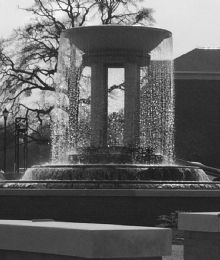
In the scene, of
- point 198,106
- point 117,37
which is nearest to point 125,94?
point 117,37

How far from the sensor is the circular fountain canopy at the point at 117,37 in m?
23.7

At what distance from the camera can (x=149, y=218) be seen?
56.6 feet

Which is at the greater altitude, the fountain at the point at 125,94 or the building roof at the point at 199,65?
the building roof at the point at 199,65

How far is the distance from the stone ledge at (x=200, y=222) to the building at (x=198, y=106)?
52790 millimetres

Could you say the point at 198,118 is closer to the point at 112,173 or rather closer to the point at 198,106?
the point at 198,106

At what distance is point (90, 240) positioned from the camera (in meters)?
6.11

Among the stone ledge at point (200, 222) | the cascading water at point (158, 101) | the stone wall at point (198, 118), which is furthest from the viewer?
the stone wall at point (198, 118)

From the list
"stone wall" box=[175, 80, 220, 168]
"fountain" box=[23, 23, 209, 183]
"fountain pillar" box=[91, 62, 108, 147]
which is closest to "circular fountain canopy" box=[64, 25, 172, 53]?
"fountain" box=[23, 23, 209, 183]

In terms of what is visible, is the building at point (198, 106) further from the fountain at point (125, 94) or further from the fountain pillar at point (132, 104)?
the fountain pillar at point (132, 104)

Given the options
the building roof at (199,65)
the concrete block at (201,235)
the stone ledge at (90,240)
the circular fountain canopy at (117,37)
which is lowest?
the concrete block at (201,235)

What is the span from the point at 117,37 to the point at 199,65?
145 ft

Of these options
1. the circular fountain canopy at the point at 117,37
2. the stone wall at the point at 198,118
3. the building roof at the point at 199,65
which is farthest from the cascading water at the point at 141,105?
the building roof at the point at 199,65

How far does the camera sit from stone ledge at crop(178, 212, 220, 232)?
9398 mm

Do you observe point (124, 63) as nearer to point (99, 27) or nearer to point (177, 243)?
point (99, 27)
